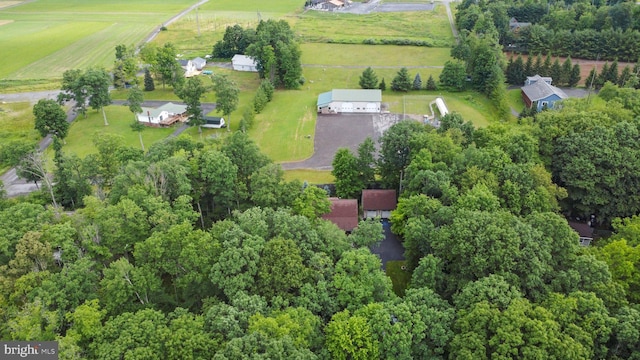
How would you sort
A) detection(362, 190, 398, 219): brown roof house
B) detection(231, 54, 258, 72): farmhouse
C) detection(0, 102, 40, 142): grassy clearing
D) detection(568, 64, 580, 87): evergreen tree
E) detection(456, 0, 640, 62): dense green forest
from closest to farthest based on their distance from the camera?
detection(362, 190, 398, 219): brown roof house
detection(0, 102, 40, 142): grassy clearing
detection(568, 64, 580, 87): evergreen tree
detection(456, 0, 640, 62): dense green forest
detection(231, 54, 258, 72): farmhouse

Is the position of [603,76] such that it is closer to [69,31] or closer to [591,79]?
[591,79]

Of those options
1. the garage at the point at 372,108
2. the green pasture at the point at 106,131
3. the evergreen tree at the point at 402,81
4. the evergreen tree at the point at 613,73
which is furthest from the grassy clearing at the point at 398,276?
the evergreen tree at the point at 613,73

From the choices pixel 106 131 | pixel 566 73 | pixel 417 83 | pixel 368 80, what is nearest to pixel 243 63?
pixel 368 80

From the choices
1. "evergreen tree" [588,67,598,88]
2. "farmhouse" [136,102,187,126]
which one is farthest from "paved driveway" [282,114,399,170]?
"evergreen tree" [588,67,598,88]

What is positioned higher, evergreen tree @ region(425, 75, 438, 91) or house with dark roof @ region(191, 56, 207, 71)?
house with dark roof @ region(191, 56, 207, 71)

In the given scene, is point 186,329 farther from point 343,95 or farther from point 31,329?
point 343,95

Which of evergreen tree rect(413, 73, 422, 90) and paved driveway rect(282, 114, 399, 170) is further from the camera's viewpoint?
evergreen tree rect(413, 73, 422, 90)

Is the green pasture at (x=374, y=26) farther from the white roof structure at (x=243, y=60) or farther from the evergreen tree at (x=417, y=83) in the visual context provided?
the evergreen tree at (x=417, y=83)

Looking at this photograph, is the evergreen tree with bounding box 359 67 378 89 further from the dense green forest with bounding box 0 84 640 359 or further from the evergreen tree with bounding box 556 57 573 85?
the dense green forest with bounding box 0 84 640 359

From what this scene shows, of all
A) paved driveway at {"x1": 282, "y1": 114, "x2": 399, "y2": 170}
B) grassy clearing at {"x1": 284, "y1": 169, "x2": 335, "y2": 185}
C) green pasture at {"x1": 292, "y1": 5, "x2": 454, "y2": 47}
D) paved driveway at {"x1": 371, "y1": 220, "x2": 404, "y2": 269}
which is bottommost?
paved driveway at {"x1": 371, "y1": 220, "x2": 404, "y2": 269}
